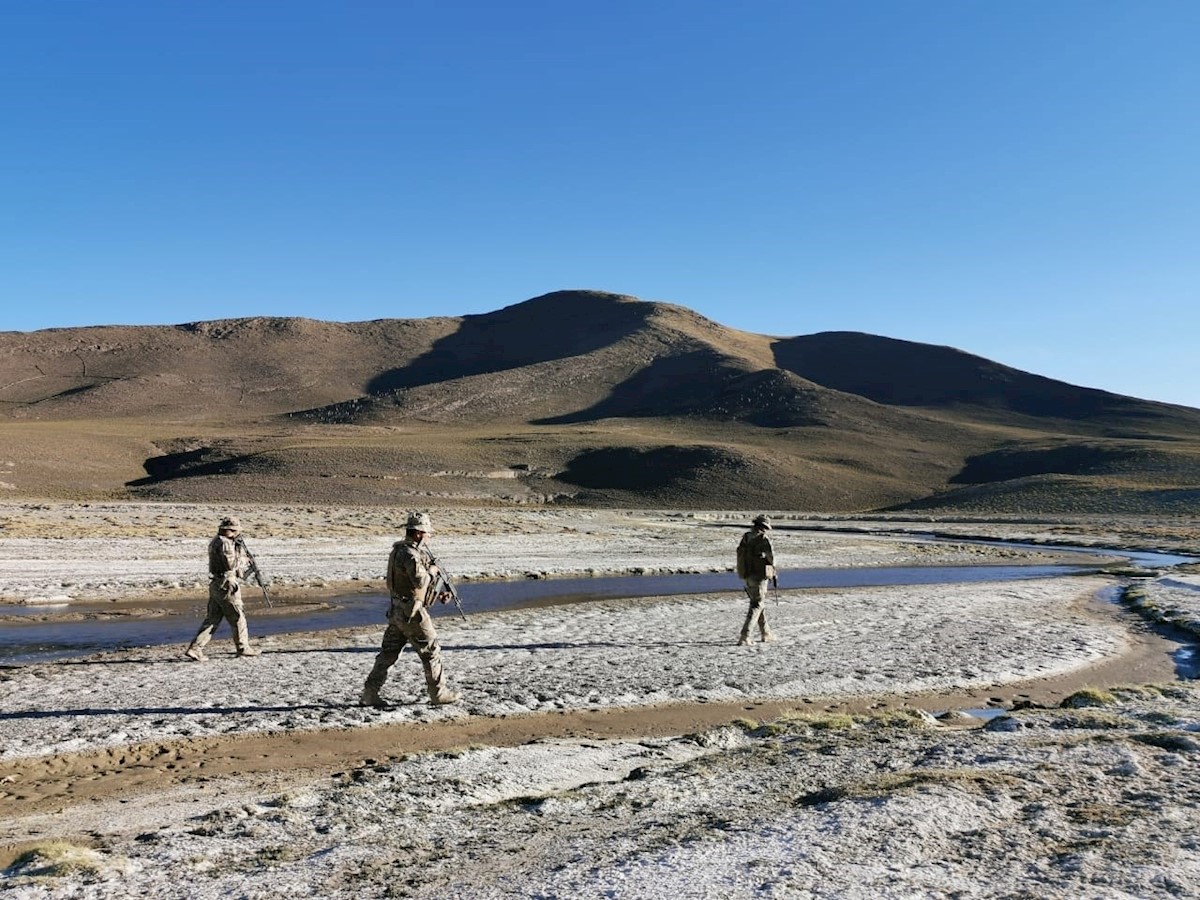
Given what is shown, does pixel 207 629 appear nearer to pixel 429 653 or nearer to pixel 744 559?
pixel 429 653

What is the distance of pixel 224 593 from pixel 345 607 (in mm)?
7503

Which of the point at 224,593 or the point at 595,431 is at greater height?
the point at 595,431

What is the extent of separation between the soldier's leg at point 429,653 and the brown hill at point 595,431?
6177 centimetres

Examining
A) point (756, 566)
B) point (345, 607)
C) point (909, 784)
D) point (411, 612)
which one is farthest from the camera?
point (345, 607)

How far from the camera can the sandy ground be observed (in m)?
5.43

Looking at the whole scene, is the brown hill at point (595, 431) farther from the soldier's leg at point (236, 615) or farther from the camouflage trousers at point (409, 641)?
the camouflage trousers at point (409, 641)

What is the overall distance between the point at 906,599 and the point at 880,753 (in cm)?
1544

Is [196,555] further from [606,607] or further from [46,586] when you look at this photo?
[606,607]

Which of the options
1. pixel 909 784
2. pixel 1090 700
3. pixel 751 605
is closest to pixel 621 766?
pixel 909 784

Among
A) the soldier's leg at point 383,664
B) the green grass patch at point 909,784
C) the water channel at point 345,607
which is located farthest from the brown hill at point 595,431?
the green grass patch at point 909,784

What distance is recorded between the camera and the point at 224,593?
43.9 feet

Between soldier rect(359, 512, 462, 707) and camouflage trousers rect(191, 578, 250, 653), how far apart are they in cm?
386

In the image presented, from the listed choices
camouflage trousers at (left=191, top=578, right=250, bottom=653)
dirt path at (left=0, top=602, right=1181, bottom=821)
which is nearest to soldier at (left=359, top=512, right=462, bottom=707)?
dirt path at (left=0, top=602, right=1181, bottom=821)

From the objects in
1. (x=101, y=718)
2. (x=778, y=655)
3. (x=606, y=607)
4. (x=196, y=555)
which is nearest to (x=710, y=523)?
(x=196, y=555)
